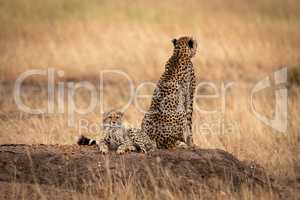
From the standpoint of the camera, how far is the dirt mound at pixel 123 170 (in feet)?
20.8

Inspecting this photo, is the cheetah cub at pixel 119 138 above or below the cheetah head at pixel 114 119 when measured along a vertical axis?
below

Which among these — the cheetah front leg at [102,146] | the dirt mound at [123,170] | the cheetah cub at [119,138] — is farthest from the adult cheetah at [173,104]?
the cheetah front leg at [102,146]

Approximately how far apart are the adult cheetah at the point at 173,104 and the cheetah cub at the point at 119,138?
5.1 inches

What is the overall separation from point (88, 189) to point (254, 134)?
149 inches

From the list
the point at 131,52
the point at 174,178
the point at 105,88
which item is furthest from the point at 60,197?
the point at 131,52

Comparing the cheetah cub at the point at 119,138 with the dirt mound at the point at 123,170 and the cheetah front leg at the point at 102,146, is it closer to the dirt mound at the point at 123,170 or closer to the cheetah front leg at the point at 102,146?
the cheetah front leg at the point at 102,146

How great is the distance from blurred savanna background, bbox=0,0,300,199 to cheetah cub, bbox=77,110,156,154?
1006 millimetres

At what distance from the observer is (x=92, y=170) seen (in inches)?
251

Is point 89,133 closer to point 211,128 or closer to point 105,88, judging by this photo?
point 211,128

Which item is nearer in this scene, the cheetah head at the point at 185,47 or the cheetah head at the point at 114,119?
the cheetah head at the point at 114,119

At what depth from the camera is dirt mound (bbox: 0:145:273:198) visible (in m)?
6.34

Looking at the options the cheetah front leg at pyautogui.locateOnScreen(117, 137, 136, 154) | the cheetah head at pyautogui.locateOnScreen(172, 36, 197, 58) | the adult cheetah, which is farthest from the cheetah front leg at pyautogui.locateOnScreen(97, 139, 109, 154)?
the cheetah head at pyautogui.locateOnScreen(172, 36, 197, 58)

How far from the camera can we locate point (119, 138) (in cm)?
670

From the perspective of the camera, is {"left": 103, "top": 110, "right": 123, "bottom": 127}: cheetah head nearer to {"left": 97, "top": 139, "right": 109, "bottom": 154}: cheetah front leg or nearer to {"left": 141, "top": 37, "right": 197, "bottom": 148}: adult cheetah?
{"left": 97, "top": 139, "right": 109, "bottom": 154}: cheetah front leg
